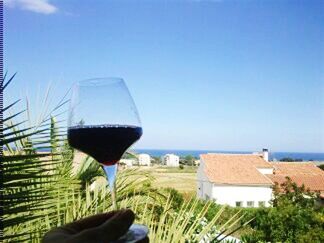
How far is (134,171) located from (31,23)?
521 cm

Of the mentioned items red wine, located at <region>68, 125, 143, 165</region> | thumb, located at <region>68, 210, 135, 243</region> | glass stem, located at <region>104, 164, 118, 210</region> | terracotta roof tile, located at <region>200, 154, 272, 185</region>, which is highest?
red wine, located at <region>68, 125, 143, 165</region>

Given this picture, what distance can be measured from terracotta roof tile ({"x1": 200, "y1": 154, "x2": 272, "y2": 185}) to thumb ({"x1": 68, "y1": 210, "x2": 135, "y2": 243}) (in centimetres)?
2459

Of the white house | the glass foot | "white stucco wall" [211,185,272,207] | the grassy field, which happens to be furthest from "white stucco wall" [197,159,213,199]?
the glass foot

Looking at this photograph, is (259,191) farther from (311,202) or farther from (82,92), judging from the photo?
(82,92)

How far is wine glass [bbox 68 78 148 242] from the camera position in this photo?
→ 0.82 m

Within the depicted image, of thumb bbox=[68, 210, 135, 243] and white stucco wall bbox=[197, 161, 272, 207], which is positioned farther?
white stucco wall bbox=[197, 161, 272, 207]

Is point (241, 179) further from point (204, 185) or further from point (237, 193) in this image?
point (204, 185)

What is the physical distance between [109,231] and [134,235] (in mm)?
45

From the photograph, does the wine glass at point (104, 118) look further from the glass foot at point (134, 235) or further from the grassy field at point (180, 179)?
the grassy field at point (180, 179)

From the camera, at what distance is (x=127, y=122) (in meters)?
0.82

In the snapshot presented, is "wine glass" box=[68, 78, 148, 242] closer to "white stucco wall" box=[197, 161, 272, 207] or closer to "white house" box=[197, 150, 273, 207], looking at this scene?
"white house" box=[197, 150, 273, 207]

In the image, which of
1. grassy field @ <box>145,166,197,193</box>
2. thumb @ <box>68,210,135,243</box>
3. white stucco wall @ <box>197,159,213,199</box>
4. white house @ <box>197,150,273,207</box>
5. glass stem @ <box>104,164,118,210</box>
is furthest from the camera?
grassy field @ <box>145,166,197,193</box>

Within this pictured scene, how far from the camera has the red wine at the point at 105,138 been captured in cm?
82

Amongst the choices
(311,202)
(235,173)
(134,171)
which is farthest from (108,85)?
(235,173)
